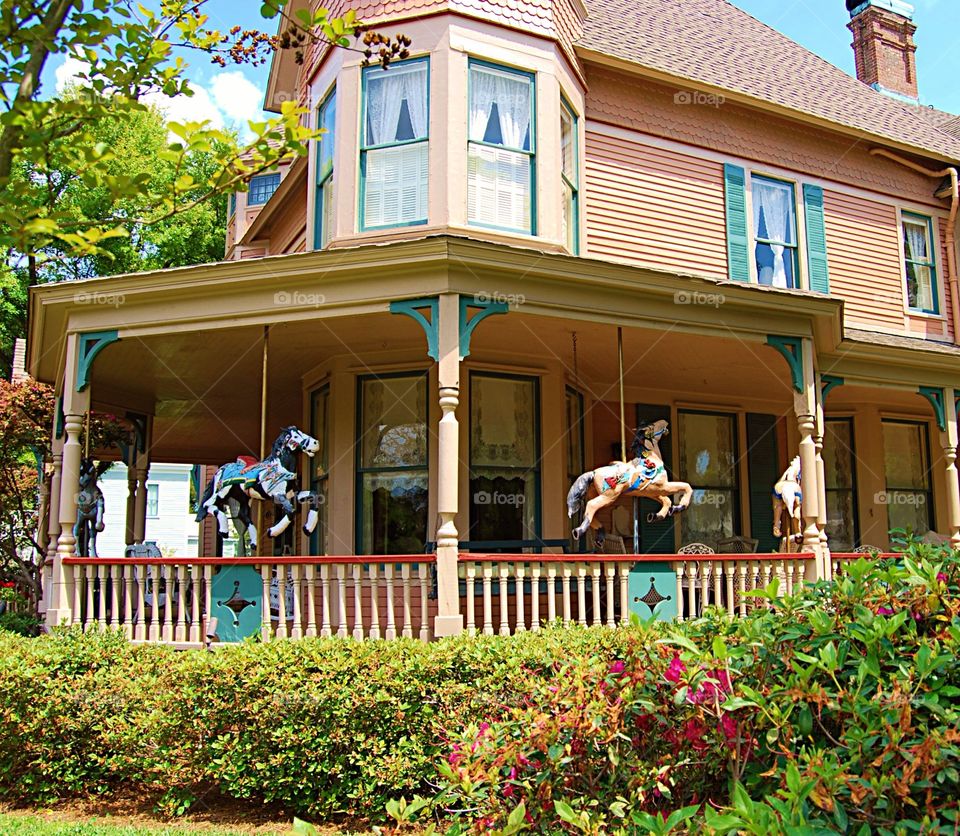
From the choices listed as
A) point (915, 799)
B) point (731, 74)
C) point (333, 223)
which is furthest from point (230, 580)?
point (731, 74)

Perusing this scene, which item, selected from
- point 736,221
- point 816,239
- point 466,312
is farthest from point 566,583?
point 816,239

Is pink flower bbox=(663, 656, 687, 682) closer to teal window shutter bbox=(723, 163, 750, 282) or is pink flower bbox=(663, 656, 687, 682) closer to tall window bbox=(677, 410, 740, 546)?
tall window bbox=(677, 410, 740, 546)

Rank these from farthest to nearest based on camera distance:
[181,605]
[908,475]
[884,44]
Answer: [884,44] → [908,475] → [181,605]

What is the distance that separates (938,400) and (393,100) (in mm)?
8408

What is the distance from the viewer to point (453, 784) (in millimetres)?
3082

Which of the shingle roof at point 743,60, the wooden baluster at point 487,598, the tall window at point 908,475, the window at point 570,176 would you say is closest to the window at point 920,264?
the shingle roof at point 743,60

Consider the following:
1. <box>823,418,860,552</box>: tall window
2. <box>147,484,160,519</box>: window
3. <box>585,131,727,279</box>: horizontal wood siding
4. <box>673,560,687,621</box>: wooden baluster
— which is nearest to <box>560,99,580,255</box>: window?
<box>585,131,727,279</box>: horizontal wood siding

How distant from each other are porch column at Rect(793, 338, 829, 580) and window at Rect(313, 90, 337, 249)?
19.6ft

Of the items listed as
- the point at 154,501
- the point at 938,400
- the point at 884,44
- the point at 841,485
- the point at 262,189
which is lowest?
the point at 841,485

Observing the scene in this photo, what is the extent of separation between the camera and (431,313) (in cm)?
870

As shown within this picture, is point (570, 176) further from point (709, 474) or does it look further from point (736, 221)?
point (709, 474)

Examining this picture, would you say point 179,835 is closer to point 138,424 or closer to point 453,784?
point 453,784

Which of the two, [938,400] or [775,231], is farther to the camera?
[775,231]

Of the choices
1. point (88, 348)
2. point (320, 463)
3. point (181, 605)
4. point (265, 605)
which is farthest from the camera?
point (320, 463)
